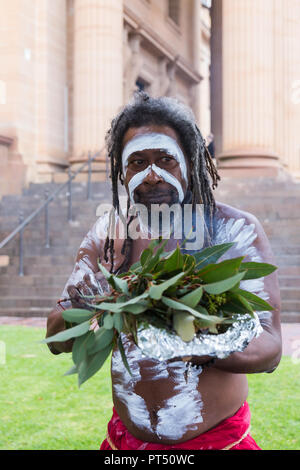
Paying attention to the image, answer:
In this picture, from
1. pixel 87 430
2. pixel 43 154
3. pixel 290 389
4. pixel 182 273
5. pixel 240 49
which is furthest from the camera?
pixel 43 154

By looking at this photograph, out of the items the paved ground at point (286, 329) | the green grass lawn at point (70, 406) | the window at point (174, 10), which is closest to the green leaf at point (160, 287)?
the green grass lawn at point (70, 406)

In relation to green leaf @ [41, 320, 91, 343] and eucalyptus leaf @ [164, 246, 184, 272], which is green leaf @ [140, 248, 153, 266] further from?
green leaf @ [41, 320, 91, 343]

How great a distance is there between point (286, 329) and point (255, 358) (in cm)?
660

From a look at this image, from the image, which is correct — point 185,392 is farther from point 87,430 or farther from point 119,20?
point 119,20

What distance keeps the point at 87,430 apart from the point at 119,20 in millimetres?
13452

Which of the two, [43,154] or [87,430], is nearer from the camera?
[87,430]

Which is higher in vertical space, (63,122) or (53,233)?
(63,122)

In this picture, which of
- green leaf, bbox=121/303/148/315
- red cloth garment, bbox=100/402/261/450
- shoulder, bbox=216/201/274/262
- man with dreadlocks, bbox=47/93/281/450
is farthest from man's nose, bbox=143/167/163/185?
red cloth garment, bbox=100/402/261/450

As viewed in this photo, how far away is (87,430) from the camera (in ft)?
13.7

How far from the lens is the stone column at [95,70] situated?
14.9m

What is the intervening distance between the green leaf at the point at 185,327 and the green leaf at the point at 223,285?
0.09 m

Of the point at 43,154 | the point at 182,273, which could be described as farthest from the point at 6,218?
the point at 182,273

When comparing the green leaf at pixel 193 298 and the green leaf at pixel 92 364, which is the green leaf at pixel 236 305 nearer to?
the green leaf at pixel 193 298

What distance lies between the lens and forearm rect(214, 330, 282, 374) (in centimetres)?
171
